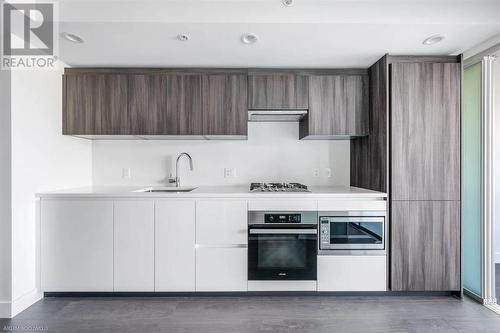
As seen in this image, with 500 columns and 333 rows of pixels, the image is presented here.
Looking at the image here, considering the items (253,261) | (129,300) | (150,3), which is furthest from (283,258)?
(150,3)

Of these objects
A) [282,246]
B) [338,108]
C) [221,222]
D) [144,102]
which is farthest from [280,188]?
[144,102]

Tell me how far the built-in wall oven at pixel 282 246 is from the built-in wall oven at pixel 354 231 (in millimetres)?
90

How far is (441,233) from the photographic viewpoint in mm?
2596

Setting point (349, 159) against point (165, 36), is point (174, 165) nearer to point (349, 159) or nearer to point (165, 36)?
point (165, 36)

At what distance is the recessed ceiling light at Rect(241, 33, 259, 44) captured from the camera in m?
2.27

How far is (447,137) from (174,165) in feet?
8.77

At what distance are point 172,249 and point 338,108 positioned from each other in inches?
79.6

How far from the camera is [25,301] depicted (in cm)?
240

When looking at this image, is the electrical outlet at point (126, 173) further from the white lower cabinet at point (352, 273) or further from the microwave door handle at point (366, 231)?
the microwave door handle at point (366, 231)

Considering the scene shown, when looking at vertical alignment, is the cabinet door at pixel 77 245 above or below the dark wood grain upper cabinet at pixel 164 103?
below

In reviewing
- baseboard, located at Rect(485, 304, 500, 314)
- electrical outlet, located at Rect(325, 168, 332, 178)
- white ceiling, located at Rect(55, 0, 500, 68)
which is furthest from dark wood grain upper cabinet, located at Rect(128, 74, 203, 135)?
baseboard, located at Rect(485, 304, 500, 314)

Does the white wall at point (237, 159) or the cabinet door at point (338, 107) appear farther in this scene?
the white wall at point (237, 159)

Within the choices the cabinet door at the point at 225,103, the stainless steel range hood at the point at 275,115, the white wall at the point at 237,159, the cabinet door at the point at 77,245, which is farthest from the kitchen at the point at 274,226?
the white wall at the point at 237,159

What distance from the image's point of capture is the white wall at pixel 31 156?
2295mm
